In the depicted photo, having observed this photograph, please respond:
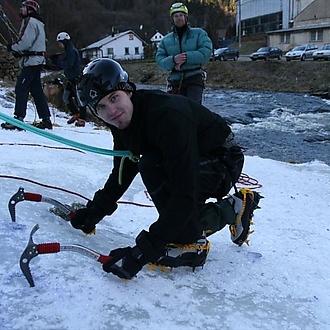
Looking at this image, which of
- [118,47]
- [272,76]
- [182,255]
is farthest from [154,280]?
[118,47]

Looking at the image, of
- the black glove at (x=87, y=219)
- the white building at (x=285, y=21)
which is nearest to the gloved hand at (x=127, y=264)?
the black glove at (x=87, y=219)

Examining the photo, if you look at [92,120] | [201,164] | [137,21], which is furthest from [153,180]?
[137,21]

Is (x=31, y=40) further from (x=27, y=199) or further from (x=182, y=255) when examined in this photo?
(x=182, y=255)

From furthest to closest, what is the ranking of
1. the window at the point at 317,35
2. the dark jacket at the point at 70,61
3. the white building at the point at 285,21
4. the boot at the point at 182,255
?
the white building at the point at 285,21 → the window at the point at 317,35 → the dark jacket at the point at 70,61 → the boot at the point at 182,255

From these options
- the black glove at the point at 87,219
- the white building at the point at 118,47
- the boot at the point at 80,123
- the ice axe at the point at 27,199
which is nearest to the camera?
the ice axe at the point at 27,199

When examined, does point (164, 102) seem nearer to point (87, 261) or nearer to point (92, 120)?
point (87, 261)

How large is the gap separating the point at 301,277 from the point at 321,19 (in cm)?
5407

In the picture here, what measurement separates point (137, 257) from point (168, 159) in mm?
493

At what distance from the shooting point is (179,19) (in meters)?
5.28

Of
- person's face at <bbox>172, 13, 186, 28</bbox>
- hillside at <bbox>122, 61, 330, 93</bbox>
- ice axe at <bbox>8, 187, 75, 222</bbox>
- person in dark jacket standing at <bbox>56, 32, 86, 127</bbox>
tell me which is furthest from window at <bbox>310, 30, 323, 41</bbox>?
ice axe at <bbox>8, 187, 75, 222</bbox>

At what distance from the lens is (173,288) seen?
2320mm

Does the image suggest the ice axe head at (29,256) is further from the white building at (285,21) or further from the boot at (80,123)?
the white building at (285,21)

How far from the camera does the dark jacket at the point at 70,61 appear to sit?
8508mm

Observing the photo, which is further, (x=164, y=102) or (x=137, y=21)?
(x=137, y=21)
